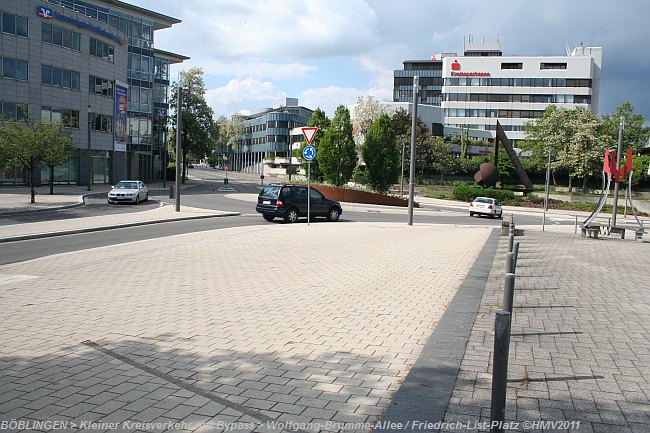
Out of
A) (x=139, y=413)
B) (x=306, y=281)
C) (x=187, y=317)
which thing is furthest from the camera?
(x=306, y=281)

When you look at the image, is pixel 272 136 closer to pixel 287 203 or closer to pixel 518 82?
pixel 518 82

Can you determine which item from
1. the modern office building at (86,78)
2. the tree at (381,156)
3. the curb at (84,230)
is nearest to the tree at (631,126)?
the tree at (381,156)

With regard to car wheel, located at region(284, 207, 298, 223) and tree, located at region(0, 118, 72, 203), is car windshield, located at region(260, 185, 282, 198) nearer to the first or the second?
car wheel, located at region(284, 207, 298, 223)

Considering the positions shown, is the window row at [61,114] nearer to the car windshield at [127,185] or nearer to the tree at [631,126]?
the car windshield at [127,185]

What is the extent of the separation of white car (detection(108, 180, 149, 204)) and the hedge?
31868 millimetres

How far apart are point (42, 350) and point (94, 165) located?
50.0 meters

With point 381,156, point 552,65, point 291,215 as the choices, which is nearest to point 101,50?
point 381,156

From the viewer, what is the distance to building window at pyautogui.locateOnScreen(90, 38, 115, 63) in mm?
49812

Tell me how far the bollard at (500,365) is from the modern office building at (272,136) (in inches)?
4366

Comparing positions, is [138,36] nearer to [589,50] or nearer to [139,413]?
[139,413]

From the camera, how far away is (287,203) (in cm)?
2405

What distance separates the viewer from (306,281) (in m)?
9.51

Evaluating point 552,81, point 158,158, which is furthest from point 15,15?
point 552,81

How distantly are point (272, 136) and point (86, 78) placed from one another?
256ft
